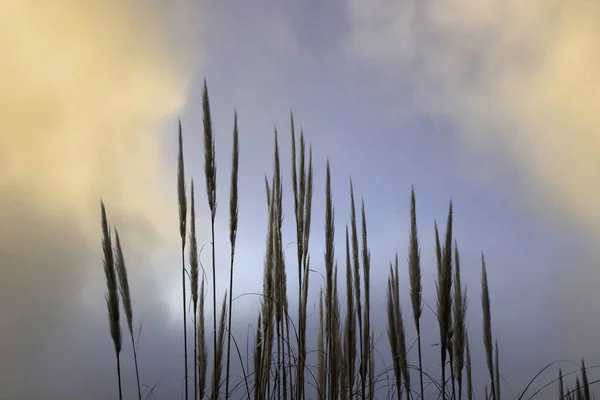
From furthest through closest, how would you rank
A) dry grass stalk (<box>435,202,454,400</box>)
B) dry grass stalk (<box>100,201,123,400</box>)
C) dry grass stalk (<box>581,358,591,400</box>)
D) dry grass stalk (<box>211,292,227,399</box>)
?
dry grass stalk (<box>581,358,591,400</box>) → dry grass stalk (<box>211,292,227,399</box>) → dry grass stalk (<box>100,201,123,400</box>) → dry grass stalk (<box>435,202,454,400</box>)

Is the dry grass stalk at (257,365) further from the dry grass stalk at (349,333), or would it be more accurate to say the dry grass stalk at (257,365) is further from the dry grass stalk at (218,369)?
the dry grass stalk at (349,333)

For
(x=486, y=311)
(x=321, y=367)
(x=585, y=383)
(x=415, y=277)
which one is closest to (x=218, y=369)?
(x=321, y=367)

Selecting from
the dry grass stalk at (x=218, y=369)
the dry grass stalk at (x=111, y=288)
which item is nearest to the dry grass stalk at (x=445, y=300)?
the dry grass stalk at (x=218, y=369)

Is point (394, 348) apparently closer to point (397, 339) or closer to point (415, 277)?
point (397, 339)

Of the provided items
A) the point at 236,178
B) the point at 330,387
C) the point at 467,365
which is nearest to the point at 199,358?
the point at 330,387

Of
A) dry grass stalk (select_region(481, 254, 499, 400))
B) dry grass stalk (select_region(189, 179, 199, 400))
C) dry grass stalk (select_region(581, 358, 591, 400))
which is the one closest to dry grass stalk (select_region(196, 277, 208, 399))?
dry grass stalk (select_region(189, 179, 199, 400))

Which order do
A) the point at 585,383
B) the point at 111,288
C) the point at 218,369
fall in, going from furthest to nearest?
the point at 585,383 → the point at 218,369 → the point at 111,288

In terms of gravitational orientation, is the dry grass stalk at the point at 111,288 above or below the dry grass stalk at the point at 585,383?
Result: above

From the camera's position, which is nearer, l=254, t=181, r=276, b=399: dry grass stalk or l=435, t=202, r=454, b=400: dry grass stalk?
l=435, t=202, r=454, b=400: dry grass stalk

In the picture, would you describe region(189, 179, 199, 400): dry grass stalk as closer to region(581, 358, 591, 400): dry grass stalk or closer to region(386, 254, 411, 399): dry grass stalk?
region(386, 254, 411, 399): dry grass stalk

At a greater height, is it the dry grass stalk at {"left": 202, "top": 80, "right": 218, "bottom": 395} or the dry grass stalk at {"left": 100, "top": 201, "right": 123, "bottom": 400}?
the dry grass stalk at {"left": 202, "top": 80, "right": 218, "bottom": 395}

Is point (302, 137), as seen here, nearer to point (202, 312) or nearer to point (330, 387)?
point (202, 312)

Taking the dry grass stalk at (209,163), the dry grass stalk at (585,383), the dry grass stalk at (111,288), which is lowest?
the dry grass stalk at (585,383)

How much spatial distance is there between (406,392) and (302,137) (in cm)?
117
